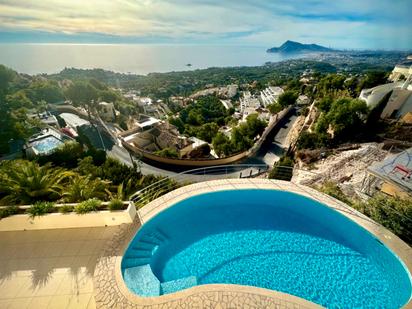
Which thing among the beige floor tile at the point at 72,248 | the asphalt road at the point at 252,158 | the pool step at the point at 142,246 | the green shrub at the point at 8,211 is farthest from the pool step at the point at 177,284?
the asphalt road at the point at 252,158

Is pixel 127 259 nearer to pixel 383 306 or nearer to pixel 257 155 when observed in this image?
pixel 383 306

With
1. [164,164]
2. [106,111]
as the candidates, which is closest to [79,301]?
[164,164]

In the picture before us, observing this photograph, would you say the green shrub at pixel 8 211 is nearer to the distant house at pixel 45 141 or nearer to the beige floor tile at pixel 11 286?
the beige floor tile at pixel 11 286

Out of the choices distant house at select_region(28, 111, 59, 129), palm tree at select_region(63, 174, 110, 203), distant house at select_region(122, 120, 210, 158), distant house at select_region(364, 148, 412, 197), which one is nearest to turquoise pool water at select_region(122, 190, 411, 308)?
palm tree at select_region(63, 174, 110, 203)

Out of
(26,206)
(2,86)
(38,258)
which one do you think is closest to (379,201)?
(38,258)

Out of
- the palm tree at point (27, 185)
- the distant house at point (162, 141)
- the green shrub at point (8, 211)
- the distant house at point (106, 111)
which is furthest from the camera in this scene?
the distant house at point (106, 111)

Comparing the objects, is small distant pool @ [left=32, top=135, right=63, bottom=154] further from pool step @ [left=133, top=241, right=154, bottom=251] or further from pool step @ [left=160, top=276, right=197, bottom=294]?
pool step @ [left=160, top=276, right=197, bottom=294]

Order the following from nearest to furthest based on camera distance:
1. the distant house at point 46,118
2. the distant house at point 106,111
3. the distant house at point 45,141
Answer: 1. the distant house at point 45,141
2. the distant house at point 46,118
3. the distant house at point 106,111
